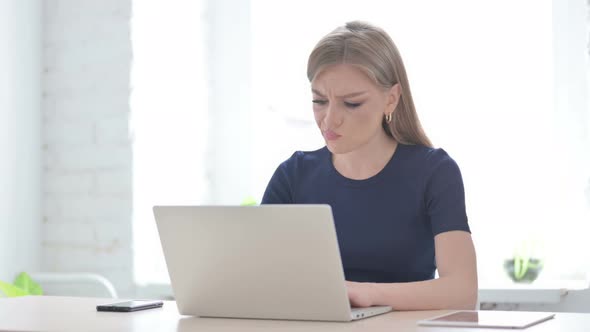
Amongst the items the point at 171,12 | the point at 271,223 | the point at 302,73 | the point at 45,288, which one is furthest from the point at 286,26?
the point at 271,223

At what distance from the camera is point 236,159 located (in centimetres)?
343

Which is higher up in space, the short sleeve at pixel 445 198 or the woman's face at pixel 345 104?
the woman's face at pixel 345 104

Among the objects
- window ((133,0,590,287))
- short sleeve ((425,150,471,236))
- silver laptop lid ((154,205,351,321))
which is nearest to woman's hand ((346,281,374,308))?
silver laptop lid ((154,205,351,321))

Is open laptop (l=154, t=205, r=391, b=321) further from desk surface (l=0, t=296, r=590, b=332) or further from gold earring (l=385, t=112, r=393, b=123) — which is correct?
gold earring (l=385, t=112, r=393, b=123)

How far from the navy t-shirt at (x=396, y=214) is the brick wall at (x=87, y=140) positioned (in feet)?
3.48

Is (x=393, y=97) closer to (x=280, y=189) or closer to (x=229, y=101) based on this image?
(x=280, y=189)

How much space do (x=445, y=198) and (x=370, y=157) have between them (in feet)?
0.82

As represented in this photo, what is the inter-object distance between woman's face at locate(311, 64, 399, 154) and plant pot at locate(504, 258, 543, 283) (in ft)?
3.30

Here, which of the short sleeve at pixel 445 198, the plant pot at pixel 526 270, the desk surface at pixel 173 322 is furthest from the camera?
the plant pot at pixel 526 270

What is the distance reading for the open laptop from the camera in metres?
1.57

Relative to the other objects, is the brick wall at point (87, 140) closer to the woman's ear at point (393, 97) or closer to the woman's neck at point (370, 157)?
the woman's neck at point (370, 157)

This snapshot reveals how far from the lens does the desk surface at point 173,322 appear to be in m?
1.54

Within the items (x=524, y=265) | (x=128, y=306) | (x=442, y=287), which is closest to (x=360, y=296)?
(x=442, y=287)

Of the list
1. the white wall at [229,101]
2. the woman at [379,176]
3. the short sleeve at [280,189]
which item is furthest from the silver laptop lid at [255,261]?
the white wall at [229,101]
